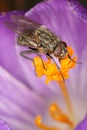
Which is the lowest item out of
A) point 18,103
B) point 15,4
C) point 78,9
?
point 18,103

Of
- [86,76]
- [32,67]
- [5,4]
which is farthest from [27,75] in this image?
[5,4]

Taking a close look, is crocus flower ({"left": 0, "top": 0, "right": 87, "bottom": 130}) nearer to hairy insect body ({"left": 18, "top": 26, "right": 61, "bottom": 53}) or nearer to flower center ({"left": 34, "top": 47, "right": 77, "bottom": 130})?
flower center ({"left": 34, "top": 47, "right": 77, "bottom": 130})

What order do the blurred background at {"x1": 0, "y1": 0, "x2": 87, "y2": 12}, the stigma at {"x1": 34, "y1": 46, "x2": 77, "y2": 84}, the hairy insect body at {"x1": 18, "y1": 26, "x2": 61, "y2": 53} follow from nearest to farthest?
the hairy insect body at {"x1": 18, "y1": 26, "x2": 61, "y2": 53}
the stigma at {"x1": 34, "y1": 46, "x2": 77, "y2": 84}
the blurred background at {"x1": 0, "y1": 0, "x2": 87, "y2": 12}

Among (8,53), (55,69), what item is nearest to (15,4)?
(8,53)

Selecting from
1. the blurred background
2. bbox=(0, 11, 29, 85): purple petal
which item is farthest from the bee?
the blurred background

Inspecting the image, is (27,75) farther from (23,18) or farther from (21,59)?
(23,18)

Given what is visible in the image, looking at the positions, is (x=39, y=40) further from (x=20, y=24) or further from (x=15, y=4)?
(x=15, y=4)

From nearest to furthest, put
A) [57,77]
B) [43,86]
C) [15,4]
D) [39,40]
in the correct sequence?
[39,40] < [57,77] < [43,86] < [15,4]
